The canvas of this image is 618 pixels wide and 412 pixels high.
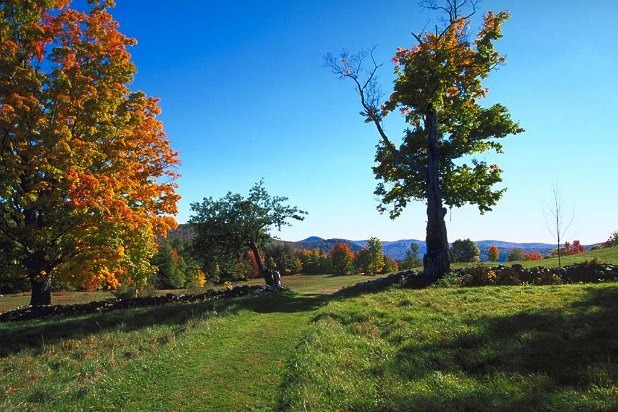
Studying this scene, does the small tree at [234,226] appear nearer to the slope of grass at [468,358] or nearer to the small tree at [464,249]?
the slope of grass at [468,358]

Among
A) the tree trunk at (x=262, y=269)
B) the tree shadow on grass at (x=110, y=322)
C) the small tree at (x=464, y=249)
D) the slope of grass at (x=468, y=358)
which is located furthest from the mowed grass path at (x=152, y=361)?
the small tree at (x=464, y=249)

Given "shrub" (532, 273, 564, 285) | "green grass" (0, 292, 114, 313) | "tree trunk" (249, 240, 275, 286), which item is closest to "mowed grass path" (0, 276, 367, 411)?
"shrub" (532, 273, 564, 285)

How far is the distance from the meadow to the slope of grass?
3cm

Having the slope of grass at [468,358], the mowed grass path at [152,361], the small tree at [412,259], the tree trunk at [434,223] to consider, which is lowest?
the small tree at [412,259]

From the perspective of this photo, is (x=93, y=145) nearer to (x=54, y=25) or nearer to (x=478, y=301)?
(x=54, y=25)

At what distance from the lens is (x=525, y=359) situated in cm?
815

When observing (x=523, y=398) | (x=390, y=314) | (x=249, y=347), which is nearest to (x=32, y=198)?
(x=249, y=347)

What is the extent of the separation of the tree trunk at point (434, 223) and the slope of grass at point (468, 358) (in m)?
8.51

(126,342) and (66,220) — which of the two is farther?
(66,220)

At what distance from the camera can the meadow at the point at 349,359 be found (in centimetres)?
701

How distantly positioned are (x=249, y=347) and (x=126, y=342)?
441cm

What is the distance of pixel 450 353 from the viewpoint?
9.01 metres

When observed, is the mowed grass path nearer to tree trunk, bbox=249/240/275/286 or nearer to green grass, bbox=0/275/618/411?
green grass, bbox=0/275/618/411

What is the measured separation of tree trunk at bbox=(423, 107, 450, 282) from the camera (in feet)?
74.0
